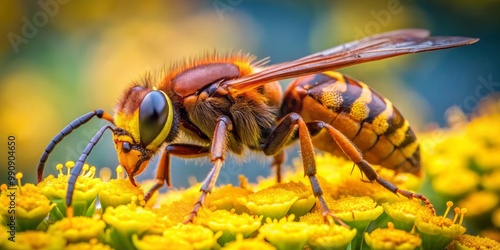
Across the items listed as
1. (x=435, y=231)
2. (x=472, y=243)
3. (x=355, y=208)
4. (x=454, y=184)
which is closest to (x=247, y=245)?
(x=355, y=208)

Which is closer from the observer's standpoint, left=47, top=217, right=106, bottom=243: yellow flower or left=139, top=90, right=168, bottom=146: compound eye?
left=47, top=217, right=106, bottom=243: yellow flower

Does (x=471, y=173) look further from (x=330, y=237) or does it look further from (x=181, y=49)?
(x=181, y=49)

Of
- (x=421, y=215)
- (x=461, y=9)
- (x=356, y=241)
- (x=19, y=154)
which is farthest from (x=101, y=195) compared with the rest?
(x=461, y=9)

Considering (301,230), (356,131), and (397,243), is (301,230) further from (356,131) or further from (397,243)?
(356,131)

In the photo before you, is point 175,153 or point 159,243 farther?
point 175,153

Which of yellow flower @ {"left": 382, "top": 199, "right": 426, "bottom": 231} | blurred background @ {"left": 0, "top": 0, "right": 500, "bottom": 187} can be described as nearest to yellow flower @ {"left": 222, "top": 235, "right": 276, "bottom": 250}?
yellow flower @ {"left": 382, "top": 199, "right": 426, "bottom": 231}

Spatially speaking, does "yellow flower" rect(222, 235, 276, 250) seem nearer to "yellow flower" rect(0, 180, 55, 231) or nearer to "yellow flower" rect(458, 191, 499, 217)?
"yellow flower" rect(0, 180, 55, 231)
